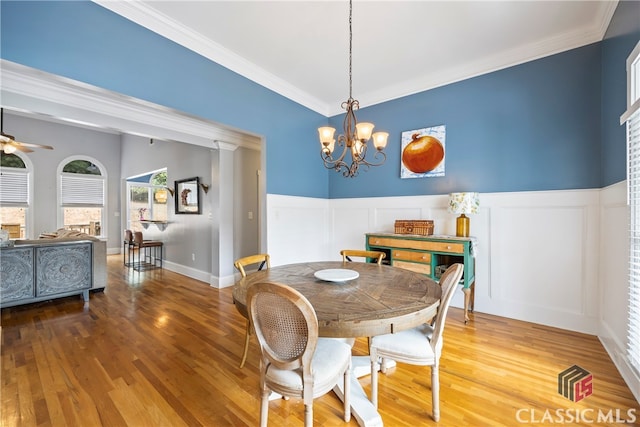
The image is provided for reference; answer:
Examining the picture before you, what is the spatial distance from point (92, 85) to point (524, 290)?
14.5ft

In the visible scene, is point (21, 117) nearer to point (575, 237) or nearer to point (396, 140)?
point (396, 140)

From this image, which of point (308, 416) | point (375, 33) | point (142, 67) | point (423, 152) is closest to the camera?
point (308, 416)

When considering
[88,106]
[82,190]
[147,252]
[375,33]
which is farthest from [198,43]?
[82,190]

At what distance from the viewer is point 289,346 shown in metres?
1.15

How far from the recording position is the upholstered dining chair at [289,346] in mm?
1062

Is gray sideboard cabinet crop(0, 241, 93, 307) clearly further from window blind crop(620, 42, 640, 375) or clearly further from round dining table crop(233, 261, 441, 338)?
window blind crop(620, 42, 640, 375)

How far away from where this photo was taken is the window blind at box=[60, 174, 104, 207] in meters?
6.49

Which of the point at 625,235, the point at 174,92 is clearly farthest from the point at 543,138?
the point at 174,92

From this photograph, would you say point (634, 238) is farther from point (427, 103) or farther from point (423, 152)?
point (427, 103)

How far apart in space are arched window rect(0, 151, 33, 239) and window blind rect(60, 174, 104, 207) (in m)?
0.62

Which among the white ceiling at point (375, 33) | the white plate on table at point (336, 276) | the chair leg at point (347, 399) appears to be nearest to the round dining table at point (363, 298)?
the white plate on table at point (336, 276)

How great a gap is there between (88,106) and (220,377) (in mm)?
3113

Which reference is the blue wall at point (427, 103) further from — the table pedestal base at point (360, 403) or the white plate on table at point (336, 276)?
the table pedestal base at point (360, 403)

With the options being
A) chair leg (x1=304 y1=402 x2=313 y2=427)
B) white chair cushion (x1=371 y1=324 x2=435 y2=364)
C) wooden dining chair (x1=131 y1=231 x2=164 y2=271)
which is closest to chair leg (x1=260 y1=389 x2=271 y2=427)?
chair leg (x1=304 y1=402 x2=313 y2=427)
